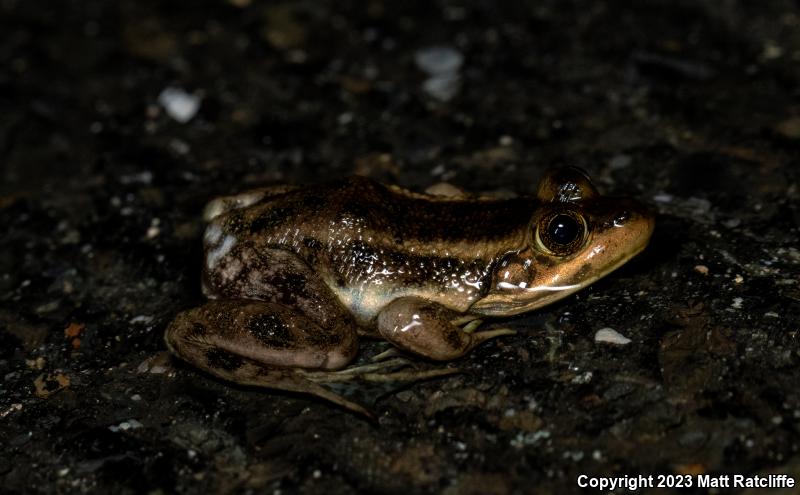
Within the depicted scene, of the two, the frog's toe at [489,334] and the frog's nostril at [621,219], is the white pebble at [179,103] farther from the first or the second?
the frog's nostril at [621,219]

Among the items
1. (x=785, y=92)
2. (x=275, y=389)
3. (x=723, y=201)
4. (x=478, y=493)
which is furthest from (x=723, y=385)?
(x=785, y=92)

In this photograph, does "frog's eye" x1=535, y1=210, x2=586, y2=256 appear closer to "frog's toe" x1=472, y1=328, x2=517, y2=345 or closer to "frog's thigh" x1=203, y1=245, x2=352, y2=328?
"frog's toe" x1=472, y1=328, x2=517, y2=345

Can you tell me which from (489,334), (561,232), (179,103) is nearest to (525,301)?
(489,334)

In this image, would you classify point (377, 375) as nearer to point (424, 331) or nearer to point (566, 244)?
point (424, 331)

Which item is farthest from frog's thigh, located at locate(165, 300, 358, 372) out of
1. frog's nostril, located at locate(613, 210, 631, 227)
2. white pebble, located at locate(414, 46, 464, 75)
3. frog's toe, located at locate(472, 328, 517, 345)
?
white pebble, located at locate(414, 46, 464, 75)

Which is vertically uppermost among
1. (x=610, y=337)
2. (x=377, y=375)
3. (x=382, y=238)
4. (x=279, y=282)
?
(x=382, y=238)

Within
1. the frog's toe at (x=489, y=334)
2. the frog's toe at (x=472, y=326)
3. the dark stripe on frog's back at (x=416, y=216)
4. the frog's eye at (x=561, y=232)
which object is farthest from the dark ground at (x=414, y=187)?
the dark stripe on frog's back at (x=416, y=216)

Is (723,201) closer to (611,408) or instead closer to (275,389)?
(611,408)
